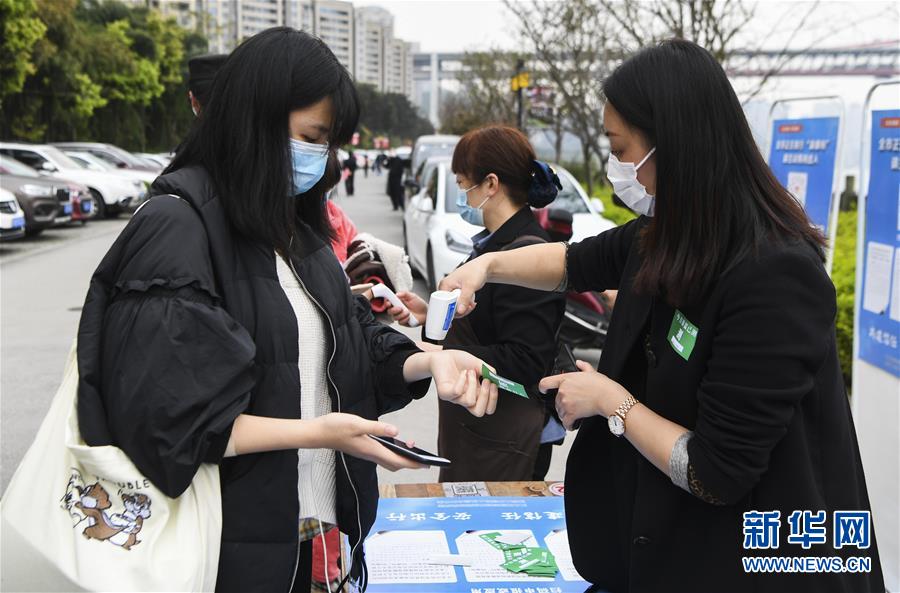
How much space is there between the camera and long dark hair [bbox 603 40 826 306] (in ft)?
5.39

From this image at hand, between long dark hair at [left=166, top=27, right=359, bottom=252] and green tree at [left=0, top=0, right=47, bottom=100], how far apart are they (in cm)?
2031

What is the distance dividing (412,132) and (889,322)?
94.9 m

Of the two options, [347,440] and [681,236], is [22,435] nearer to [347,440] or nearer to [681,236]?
[347,440]

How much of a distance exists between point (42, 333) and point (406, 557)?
6.60 m

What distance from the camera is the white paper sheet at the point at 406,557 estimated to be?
106 inches

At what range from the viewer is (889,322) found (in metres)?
3.54

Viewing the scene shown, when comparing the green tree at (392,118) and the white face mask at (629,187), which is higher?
the green tree at (392,118)

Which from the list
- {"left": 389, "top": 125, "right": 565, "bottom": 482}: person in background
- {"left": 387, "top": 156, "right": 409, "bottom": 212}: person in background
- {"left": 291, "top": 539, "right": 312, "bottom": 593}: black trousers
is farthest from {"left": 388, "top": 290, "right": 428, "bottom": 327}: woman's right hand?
{"left": 387, "top": 156, "right": 409, "bottom": 212}: person in background

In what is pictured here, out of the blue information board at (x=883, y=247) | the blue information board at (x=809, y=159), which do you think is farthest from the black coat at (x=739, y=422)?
the blue information board at (x=809, y=159)

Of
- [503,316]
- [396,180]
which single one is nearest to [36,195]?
[396,180]

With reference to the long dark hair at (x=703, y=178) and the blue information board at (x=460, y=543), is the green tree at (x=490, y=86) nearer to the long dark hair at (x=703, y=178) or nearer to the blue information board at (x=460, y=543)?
the blue information board at (x=460, y=543)

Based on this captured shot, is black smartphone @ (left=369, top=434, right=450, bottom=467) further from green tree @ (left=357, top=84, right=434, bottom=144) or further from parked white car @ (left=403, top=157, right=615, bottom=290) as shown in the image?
green tree @ (left=357, top=84, right=434, bottom=144)

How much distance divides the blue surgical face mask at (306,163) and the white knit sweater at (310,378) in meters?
0.19

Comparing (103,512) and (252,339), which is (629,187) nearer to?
(252,339)
